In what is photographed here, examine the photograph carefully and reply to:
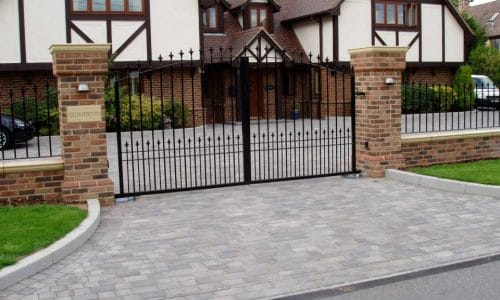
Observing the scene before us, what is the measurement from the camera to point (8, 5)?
822 inches

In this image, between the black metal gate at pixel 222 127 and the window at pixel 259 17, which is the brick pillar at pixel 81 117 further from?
the window at pixel 259 17

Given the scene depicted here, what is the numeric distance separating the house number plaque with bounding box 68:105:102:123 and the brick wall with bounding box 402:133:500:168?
5280mm

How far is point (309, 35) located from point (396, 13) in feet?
13.3

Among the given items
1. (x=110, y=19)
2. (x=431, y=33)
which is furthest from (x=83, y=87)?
(x=431, y=33)

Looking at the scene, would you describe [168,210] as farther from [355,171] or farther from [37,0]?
[37,0]

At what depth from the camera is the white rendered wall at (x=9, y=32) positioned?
2088 cm

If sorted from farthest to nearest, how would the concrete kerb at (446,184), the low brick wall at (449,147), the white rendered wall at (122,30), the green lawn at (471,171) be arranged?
the white rendered wall at (122,30)
the low brick wall at (449,147)
the green lawn at (471,171)
the concrete kerb at (446,184)

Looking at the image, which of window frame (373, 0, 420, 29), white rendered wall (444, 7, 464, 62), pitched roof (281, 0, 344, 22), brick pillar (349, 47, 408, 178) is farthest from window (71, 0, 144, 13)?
white rendered wall (444, 7, 464, 62)

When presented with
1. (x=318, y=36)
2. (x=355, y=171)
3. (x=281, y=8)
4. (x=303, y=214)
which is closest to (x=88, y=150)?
(x=303, y=214)

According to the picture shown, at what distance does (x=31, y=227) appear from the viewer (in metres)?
6.96

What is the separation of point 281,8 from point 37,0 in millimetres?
12499

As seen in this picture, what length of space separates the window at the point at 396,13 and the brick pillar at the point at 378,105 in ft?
59.2

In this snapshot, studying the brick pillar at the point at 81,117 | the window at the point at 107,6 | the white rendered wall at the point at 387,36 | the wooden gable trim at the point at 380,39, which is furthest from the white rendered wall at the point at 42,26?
the brick pillar at the point at 81,117

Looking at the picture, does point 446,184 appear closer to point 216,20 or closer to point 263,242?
point 263,242
